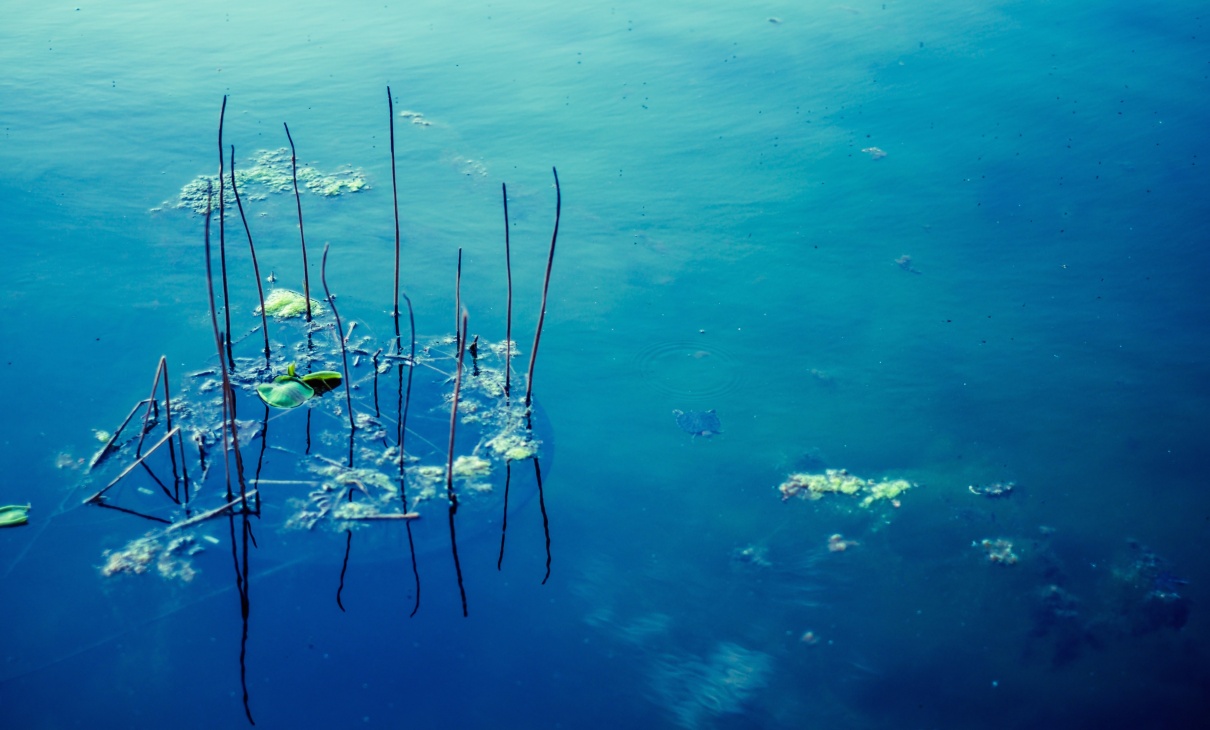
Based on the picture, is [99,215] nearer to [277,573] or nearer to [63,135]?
[63,135]

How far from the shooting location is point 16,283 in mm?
4062

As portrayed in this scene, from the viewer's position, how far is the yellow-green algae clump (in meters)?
3.25

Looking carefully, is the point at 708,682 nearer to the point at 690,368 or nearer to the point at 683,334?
the point at 690,368

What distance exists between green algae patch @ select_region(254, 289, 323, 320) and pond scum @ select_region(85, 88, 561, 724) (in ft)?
0.24

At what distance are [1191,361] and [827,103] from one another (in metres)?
2.78

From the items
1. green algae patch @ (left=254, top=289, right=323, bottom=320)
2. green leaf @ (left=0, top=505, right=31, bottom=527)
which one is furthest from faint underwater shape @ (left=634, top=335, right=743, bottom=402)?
green leaf @ (left=0, top=505, right=31, bottom=527)

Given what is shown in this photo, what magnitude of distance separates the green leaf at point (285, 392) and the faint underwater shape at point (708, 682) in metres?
1.74

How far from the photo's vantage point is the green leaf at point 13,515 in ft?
9.59

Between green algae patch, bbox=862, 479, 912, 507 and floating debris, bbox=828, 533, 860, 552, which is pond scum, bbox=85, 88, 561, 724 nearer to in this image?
floating debris, bbox=828, 533, 860, 552

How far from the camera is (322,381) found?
345 centimetres

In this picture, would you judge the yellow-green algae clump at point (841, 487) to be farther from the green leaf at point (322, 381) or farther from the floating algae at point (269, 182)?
the floating algae at point (269, 182)

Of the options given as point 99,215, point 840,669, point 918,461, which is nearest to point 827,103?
point 918,461

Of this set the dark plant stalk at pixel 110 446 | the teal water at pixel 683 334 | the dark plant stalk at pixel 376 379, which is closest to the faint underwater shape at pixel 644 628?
the teal water at pixel 683 334

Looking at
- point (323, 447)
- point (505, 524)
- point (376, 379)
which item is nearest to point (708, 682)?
point (505, 524)
